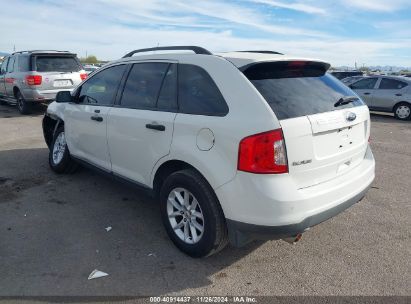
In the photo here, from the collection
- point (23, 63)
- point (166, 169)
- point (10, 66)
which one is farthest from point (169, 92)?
point (10, 66)

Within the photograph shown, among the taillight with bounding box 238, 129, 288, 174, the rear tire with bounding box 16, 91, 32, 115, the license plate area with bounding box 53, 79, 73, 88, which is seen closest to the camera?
the taillight with bounding box 238, 129, 288, 174

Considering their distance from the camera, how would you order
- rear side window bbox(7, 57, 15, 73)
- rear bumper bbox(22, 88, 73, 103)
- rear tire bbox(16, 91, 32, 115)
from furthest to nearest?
rear side window bbox(7, 57, 15, 73) < rear tire bbox(16, 91, 32, 115) < rear bumper bbox(22, 88, 73, 103)

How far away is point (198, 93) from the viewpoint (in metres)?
3.26

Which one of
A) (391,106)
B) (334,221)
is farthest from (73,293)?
(391,106)

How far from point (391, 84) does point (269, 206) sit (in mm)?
12427

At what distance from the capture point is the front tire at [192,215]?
3059mm

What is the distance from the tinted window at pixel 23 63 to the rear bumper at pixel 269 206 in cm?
1031

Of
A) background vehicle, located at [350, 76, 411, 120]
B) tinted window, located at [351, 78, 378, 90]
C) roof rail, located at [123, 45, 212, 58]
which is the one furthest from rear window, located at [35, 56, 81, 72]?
background vehicle, located at [350, 76, 411, 120]

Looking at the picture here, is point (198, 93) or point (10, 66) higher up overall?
point (198, 93)

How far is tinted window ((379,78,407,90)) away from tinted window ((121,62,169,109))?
11.7m

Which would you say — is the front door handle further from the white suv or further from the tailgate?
the tailgate

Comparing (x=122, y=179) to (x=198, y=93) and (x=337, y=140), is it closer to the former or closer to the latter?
(x=198, y=93)

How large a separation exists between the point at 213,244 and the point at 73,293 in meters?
1.16

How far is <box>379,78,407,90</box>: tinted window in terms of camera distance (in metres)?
13.0
